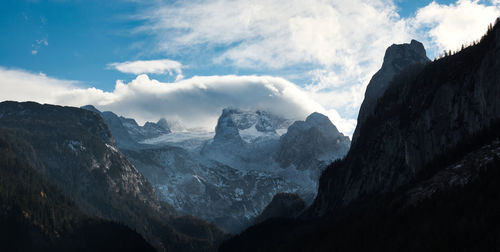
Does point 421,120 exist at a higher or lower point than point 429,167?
higher

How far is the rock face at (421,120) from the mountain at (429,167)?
0.25 m

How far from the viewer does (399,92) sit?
17212 centimetres

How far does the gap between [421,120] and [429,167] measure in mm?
45284

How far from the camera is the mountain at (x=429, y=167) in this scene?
56.9 meters

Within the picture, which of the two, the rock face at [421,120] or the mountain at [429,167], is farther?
the rock face at [421,120]

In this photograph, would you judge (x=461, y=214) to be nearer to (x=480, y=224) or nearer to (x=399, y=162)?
(x=480, y=224)

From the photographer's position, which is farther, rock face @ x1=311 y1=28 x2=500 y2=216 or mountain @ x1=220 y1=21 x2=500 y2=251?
rock face @ x1=311 y1=28 x2=500 y2=216

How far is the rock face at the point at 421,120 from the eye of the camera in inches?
3839

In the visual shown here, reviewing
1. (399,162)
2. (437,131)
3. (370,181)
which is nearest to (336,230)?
(437,131)

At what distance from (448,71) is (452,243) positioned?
84.4m

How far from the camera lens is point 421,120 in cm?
13162

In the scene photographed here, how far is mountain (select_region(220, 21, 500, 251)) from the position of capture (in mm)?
56938

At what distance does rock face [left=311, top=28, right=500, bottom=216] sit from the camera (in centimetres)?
9750

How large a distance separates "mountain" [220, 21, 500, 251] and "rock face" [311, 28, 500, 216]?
25 centimetres
